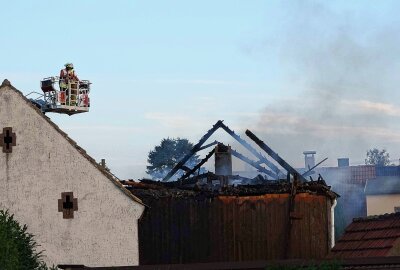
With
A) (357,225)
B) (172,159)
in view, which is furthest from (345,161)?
(357,225)

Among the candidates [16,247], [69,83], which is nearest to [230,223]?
[16,247]

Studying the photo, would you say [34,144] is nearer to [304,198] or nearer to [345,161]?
[304,198]

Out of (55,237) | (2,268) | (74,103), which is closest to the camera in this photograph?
(2,268)

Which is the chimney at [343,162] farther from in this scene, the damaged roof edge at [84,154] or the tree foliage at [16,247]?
the tree foliage at [16,247]

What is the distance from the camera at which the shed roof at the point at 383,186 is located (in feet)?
256

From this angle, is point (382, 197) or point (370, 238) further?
point (382, 197)

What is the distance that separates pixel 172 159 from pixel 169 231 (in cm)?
7109

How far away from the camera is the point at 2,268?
29.8 meters

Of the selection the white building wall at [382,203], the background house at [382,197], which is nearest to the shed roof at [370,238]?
the background house at [382,197]

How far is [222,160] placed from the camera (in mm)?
39188

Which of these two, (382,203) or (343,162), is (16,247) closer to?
(382,203)

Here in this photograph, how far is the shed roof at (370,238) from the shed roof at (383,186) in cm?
4752

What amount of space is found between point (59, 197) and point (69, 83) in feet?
32.4

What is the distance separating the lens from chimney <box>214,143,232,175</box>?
39.1m
